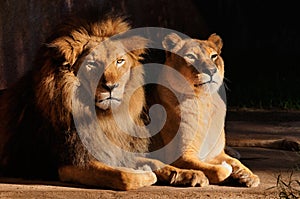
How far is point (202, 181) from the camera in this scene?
557cm

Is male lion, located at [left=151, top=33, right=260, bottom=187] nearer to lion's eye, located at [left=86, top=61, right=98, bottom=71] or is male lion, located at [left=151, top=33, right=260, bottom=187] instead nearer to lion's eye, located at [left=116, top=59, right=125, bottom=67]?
lion's eye, located at [left=116, top=59, right=125, bottom=67]

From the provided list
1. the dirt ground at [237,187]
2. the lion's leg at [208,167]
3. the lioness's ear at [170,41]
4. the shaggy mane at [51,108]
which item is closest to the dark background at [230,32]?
the dirt ground at [237,187]

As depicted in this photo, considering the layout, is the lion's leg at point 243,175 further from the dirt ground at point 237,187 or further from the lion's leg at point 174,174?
the lion's leg at point 174,174

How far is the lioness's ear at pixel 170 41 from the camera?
5879 millimetres

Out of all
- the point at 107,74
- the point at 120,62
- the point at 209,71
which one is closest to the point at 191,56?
the point at 209,71

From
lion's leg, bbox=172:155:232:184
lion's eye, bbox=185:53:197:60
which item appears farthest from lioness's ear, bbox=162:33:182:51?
lion's leg, bbox=172:155:232:184

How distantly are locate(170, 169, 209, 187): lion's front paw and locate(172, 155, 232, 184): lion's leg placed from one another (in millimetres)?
93

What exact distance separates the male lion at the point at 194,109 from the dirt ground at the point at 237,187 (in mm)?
160

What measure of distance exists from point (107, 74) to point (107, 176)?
0.59m

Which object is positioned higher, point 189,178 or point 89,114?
point 89,114

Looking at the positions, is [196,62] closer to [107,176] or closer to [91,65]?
[91,65]

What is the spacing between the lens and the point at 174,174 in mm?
5625

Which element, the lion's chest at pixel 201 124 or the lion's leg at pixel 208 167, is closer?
the lion's leg at pixel 208 167

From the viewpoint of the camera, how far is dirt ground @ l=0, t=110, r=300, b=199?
A: 5359mm
